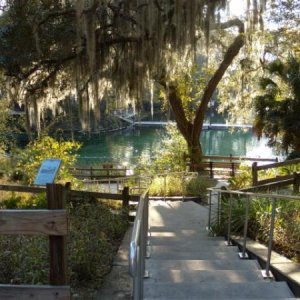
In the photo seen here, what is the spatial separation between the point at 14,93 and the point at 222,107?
30.6ft

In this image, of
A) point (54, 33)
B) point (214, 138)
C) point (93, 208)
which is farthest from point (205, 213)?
point (214, 138)

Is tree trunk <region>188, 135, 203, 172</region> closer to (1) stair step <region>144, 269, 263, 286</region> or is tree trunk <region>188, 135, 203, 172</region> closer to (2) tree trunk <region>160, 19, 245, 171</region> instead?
(2) tree trunk <region>160, 19, 245, 171</region>

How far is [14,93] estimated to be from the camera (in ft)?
39.9

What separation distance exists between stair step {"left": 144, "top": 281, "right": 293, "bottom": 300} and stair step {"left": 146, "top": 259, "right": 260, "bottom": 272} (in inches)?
25.8

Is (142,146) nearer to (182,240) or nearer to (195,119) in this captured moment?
(195,119)

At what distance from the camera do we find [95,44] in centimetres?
1036

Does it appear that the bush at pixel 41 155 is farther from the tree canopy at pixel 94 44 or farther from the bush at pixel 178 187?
the bush at pixel 178 187

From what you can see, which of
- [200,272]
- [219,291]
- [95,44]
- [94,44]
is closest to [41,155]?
[95,44]

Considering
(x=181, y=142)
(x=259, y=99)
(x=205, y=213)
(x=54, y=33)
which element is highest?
(x=54, y=33)

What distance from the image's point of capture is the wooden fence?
2242mm

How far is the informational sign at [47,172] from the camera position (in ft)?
9.84

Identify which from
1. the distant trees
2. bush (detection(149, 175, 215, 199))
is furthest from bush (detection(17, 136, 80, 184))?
the distant trees

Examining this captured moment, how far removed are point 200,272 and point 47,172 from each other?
187 centimetres

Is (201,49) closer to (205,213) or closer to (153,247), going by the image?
(205,213)
